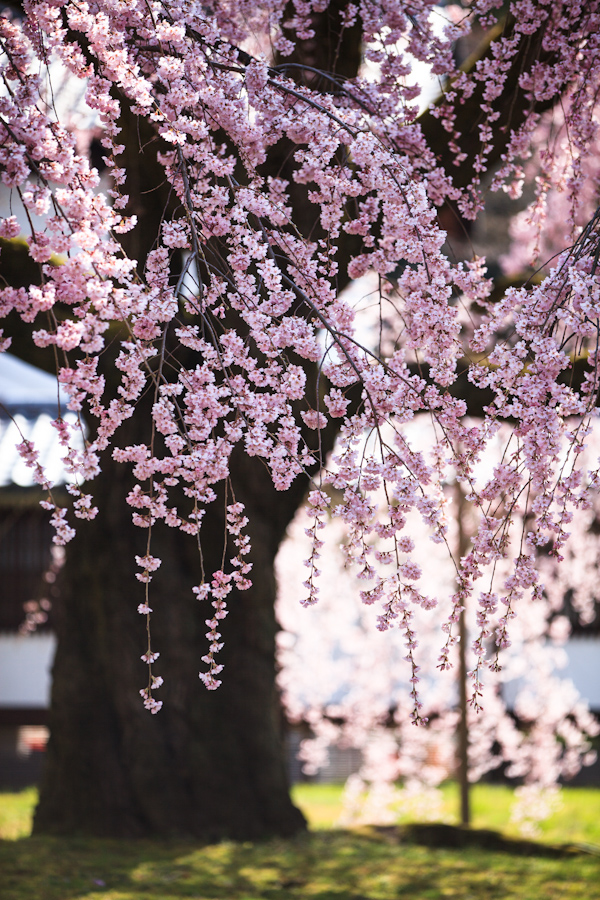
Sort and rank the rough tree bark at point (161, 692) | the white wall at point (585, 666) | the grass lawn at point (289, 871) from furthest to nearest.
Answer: the white wall at point (585, 666) → the rough tree bark at point (161, 692) → the grass lawn at point (289, 871)

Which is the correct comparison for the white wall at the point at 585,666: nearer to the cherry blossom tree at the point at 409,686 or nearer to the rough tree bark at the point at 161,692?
the cherry blossom tree at the point at 409,686

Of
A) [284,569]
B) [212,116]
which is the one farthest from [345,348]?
[284,569]

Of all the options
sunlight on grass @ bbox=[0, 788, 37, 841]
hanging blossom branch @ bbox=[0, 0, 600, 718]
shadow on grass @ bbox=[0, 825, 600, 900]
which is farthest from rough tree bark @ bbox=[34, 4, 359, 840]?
hanging blossom branch @ bbox=[0, 0, 600, 718]

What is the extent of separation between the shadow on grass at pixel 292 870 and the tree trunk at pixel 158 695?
0.60ft

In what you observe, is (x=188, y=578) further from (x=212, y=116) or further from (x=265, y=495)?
(x=212, y=116)

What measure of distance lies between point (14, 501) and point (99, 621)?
272cm

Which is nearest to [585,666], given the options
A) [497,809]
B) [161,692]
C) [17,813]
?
[497,809]

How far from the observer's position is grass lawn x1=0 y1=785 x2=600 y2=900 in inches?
148

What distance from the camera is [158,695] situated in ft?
14.6

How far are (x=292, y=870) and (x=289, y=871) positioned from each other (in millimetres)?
28

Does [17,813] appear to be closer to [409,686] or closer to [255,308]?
[409,686]

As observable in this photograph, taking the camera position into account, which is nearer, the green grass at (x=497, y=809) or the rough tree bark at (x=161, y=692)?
the rough tree bark at (x=161, y=692)

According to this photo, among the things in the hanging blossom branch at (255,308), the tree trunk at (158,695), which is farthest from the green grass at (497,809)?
the hanging blossom branch at (255,308)

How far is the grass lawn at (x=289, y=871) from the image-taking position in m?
3.75
